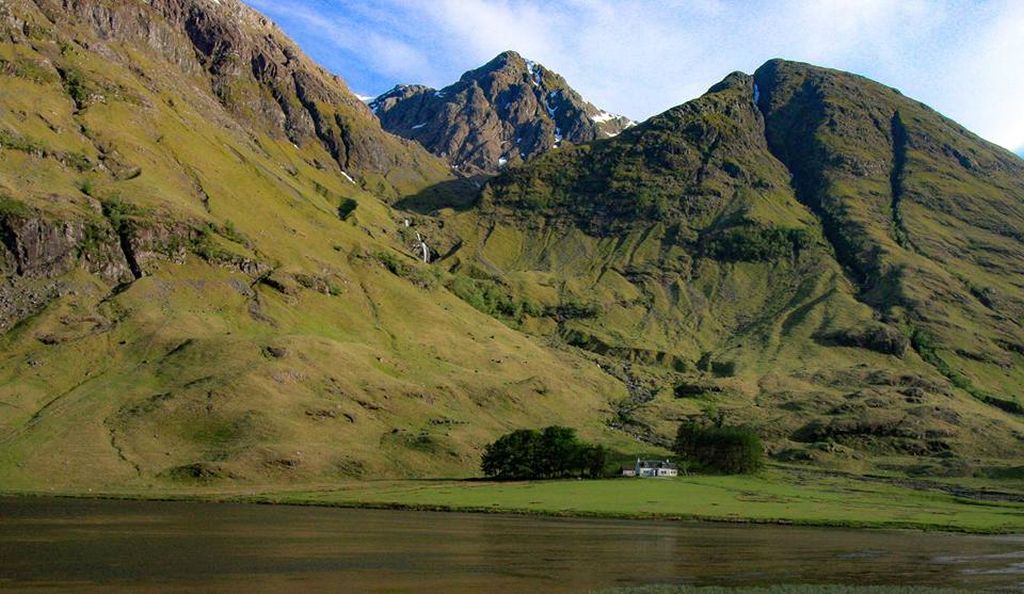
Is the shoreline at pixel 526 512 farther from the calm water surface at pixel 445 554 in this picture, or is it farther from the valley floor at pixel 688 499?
the calm water surface at pixel 445 554

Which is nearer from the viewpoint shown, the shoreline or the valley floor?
the shoreline

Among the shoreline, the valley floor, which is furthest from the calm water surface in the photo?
the valley floor

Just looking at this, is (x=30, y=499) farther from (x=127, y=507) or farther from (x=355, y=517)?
(x=355, y=517)

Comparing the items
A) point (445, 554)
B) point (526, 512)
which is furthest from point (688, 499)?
point (445, 554)

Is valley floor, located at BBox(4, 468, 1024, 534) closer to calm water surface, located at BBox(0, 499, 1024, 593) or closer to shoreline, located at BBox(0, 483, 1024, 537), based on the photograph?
shoreline, located at BBox(0, 483, 1024, 537)

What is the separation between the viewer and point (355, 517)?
12138 centimetres

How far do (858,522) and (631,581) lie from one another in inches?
2790

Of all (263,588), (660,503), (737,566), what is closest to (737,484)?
(660,503)

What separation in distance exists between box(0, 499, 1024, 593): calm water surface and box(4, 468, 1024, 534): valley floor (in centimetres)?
1036

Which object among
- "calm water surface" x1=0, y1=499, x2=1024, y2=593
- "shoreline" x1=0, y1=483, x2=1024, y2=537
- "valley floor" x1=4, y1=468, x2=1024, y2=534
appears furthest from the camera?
"valley floor" x1=4, y1=468, x2=1024, y2=534

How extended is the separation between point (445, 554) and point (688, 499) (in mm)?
83108

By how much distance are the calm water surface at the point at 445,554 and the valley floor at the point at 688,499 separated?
10.4 meters

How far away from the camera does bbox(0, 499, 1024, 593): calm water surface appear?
6400 centimetres

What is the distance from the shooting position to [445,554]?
264 feet
